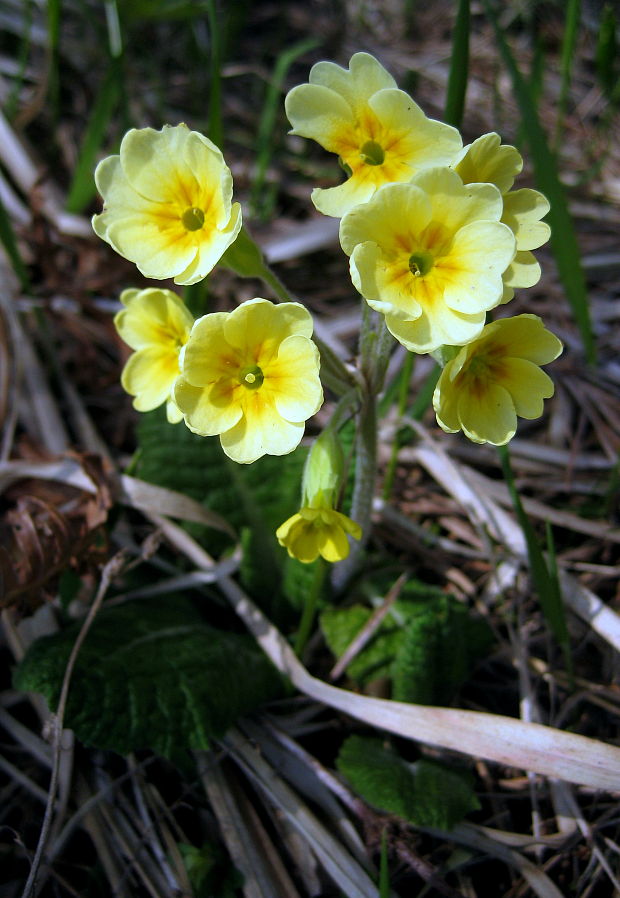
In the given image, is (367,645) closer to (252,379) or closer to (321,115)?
(252,379)

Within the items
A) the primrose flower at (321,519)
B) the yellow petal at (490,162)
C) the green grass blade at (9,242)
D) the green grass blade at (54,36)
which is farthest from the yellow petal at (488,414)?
the green grass blade at (54,36)

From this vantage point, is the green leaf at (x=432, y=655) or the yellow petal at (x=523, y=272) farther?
the green leaf at (x=432, y=655)

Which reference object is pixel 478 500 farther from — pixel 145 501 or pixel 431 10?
pixel 431 10

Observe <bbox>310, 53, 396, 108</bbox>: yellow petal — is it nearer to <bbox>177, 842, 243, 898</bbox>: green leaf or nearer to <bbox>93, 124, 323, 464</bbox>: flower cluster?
<bbox>93, 124, 323, 464</bbox>: flower cluster

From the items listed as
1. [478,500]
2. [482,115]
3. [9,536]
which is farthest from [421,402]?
[482,115]

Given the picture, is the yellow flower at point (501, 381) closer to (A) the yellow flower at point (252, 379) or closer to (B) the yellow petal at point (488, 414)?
(B) the yellow petal at point (488, 414)

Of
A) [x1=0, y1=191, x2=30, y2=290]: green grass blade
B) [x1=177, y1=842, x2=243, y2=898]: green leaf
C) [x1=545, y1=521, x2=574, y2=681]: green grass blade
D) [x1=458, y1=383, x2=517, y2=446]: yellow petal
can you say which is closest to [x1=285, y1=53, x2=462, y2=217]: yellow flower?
[x1=458, y1=383, x2=517, y2=446]: yellow petal
